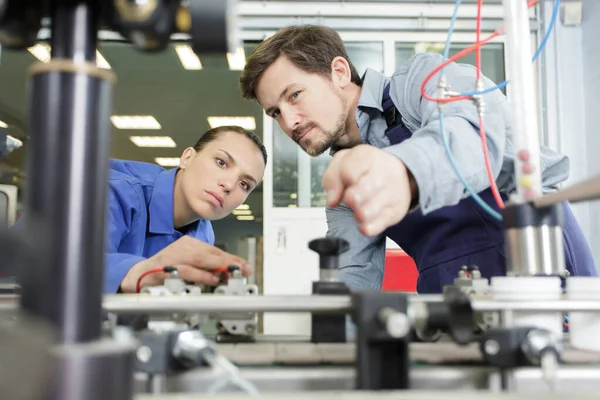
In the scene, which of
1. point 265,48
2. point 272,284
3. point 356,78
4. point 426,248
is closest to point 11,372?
point 426,248

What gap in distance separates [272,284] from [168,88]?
2.43m

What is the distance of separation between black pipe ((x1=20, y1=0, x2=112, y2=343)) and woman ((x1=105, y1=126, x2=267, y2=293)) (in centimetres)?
79

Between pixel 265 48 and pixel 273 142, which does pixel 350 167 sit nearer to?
pixel 265 48

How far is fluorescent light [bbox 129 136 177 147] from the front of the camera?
573cm

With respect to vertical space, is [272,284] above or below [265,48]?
below

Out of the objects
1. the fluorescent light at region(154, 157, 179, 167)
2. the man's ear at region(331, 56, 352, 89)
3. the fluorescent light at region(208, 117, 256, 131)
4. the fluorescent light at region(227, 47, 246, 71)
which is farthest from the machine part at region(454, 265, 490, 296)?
the fluorescent light at region(154, 157, 179, 167)

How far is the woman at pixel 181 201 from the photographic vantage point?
43.4 inches

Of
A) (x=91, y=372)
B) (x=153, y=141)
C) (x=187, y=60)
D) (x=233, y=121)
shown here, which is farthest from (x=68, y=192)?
(x=153, y=141)

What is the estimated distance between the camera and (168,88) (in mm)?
4383

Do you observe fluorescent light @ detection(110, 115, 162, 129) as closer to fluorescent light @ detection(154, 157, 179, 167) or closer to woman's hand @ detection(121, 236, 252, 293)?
fluorescent light @ detection(154, 157, 179, 167)

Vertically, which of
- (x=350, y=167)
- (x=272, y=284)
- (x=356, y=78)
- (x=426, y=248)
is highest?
(x=356, y=78)

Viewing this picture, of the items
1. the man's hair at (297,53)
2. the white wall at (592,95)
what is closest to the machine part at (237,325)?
the man's hair at (297,53)

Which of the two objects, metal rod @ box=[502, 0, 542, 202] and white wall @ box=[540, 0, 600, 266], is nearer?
metal rod @ box=[502, 0, 542, 202]

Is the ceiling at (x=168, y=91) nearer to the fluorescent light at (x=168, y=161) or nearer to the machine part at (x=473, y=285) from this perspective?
the fluorescent light at (x=168, y=161)
